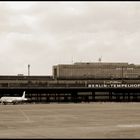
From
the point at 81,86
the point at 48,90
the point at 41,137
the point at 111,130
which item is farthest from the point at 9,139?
the point at 81,86

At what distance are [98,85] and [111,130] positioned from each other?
474 ft

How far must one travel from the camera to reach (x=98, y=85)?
180875 millimetres

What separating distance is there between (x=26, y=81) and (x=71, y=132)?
6029 inches

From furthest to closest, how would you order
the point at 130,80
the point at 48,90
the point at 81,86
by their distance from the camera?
the point at 130,80 → the point at 81,86 → the point at 48,90

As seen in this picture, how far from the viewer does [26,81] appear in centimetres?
18712

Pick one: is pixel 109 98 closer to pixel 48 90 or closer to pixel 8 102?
pixel 48 90

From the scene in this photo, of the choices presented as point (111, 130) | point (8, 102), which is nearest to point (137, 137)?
point (111, 130)

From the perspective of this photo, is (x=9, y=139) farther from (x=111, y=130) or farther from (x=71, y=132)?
(x=111, y=130)

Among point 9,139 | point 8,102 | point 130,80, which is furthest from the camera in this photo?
point 130,80

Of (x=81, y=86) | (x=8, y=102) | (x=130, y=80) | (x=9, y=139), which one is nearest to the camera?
(x=9, y=139)

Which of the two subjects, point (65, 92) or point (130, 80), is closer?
point (65, 92)

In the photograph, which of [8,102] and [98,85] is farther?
[98,85]

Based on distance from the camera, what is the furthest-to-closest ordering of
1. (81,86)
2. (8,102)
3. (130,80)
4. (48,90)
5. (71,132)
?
(130,80)
(81,86)
(48,90)
(8,102)
(71,132)

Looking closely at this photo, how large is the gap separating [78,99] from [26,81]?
31060 millimetres
